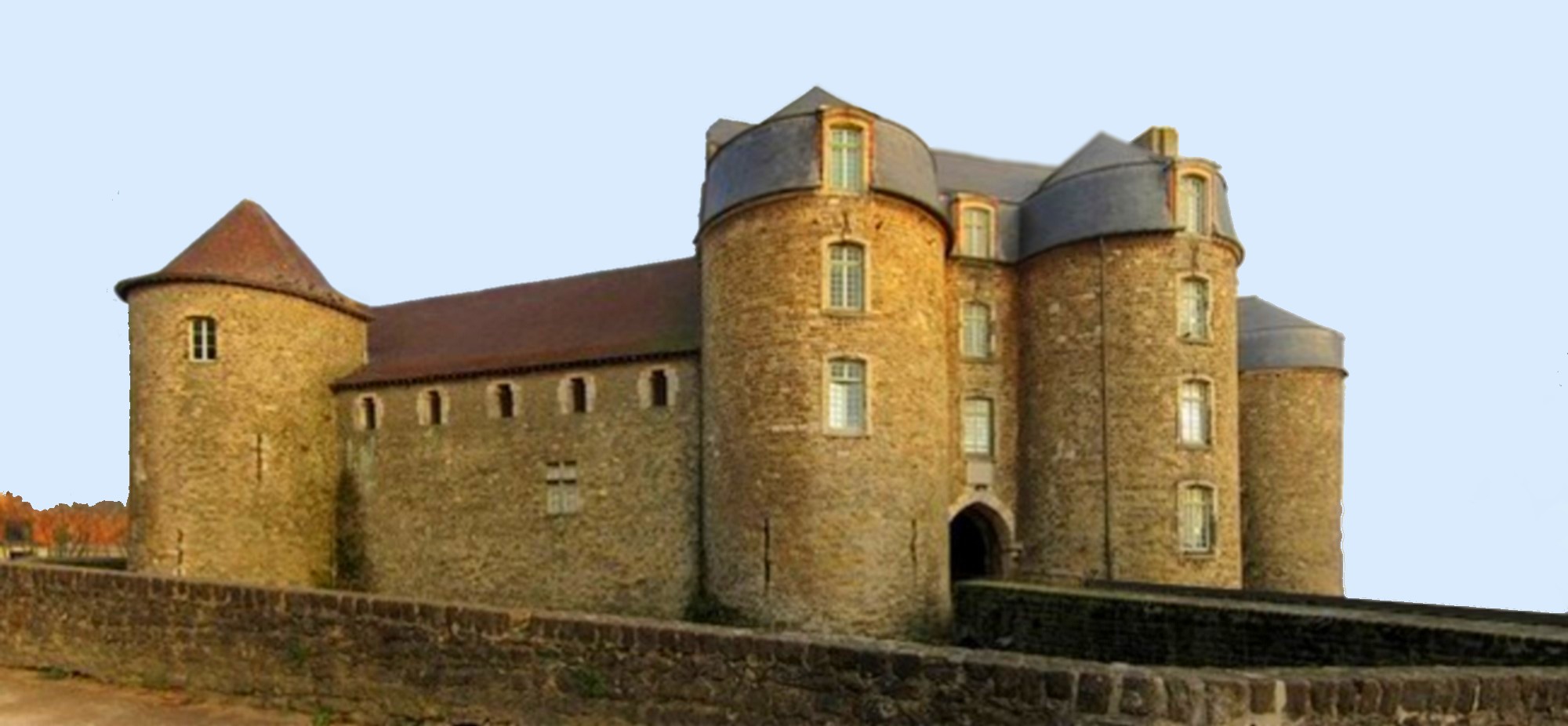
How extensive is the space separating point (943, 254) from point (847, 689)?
42.6ft

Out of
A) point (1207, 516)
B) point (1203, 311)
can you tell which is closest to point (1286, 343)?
point (1203, 311)

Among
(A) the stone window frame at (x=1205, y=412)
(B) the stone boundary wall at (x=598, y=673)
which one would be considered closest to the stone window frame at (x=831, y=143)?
(A) the stone window frame at (x=1205, y=412)

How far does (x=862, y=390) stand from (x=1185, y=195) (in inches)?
319

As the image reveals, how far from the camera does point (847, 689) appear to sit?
580 cm

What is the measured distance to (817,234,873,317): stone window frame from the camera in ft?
51.3

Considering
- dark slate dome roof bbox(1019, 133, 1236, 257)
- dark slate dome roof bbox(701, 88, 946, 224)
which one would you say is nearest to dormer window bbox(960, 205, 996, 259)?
dark slate dome roof bbox(1019, 133, 1236, 257)

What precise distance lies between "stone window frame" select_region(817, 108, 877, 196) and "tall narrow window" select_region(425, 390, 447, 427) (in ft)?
33.3

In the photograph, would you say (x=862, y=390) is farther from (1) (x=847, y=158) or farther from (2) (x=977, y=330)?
(2) (x=977, y=330)

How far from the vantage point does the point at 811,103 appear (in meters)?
16.7

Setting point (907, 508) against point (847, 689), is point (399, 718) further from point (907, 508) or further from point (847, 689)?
point (907, 508)

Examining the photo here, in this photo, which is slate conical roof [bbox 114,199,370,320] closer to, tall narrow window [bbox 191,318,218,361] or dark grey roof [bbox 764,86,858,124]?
tall narrow window [bbox 191,318,218,361]

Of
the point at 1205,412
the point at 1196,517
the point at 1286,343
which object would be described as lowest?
the point at 1196,517

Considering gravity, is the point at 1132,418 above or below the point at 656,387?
below

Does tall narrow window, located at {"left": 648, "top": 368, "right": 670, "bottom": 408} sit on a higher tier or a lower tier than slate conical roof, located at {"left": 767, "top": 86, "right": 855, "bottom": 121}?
lower
